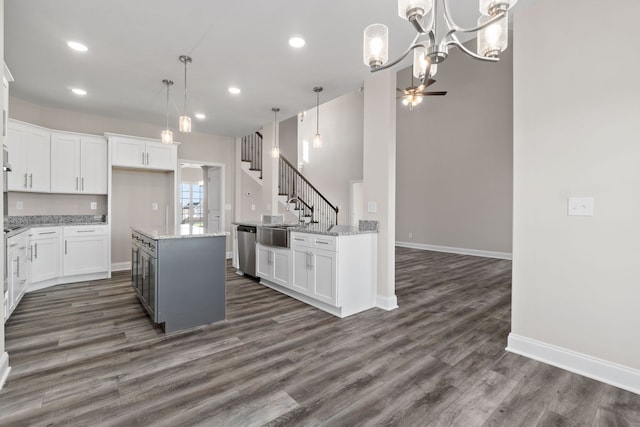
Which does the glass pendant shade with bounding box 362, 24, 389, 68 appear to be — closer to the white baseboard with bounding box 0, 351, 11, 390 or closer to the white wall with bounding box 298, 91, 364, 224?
the white baseboard with bounding box 0, 351, 11, 390

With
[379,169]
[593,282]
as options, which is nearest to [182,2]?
[379,169]

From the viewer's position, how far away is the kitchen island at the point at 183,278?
2.84 meters

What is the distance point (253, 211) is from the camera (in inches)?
→ 288

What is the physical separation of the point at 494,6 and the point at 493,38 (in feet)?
0.92

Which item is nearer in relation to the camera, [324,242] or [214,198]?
[324,242]

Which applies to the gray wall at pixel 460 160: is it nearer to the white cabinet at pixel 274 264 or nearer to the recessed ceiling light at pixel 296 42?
the white cabinet at pixel 274 264

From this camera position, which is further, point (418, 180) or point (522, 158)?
point (418, 180)

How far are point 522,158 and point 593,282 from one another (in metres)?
1.03

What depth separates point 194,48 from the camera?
312 cm

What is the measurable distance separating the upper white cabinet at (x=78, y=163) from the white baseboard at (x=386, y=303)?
4.72 metres

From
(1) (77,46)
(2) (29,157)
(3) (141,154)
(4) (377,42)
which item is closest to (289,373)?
(4) (377,42)

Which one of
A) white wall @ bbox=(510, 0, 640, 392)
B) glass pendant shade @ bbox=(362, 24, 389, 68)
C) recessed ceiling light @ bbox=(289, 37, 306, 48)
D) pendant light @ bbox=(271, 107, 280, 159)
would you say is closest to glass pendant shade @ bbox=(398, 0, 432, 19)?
glass pendant shade @ bbox=(362, 24, 389, 68)

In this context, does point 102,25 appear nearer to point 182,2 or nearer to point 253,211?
point 182,2

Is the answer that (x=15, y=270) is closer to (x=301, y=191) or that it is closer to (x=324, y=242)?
(x=324, y=242)
